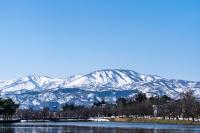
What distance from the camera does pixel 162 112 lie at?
615 ft

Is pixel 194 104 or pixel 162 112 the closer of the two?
pixel 194 104

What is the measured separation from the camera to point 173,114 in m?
178

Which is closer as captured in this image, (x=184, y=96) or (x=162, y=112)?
(x=184, y=96)

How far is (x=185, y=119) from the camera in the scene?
163125 mm

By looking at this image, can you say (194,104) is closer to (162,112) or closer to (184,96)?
(184,96)

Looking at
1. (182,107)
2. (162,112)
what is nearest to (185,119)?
(182,107)

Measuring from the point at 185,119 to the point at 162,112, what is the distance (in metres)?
24.6

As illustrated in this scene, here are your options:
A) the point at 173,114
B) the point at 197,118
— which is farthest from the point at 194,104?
the point at 173,114

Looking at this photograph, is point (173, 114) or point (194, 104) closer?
point (194, 104)

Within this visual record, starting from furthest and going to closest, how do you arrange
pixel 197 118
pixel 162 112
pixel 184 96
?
pixel 162 112, pixel 184 96, pixel 197 118

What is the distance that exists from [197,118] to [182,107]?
816 centimetres

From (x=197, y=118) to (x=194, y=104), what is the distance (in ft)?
Result: 16.0

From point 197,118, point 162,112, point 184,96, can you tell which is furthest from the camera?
point 162,112

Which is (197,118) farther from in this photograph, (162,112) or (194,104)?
(162,112)
